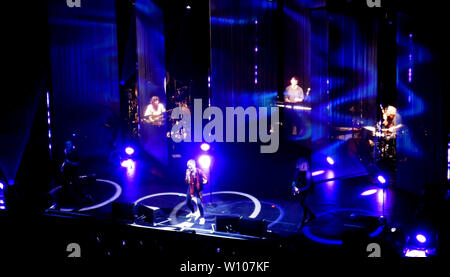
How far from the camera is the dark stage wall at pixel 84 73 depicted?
39.2 feet

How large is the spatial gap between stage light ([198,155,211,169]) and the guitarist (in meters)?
2.02

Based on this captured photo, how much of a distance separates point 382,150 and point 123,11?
1042 centimetres

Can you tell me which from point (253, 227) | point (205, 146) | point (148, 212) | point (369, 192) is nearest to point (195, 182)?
point (148, 212)

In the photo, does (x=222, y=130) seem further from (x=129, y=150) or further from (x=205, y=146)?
(x=129, y=150)

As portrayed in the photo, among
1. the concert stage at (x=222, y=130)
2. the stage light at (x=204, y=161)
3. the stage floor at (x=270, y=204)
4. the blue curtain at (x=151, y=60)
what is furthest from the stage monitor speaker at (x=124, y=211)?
the blue curtain at (x=151, y=60)

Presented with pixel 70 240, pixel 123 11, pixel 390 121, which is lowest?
pixel 70 240

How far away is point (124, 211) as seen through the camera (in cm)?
755

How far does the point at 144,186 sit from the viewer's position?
10.9 metres

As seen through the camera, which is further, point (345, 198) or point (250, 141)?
point (250, 141)

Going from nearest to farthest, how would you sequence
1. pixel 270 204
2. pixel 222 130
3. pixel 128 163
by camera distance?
pixel 270 204 < pixel 222 130 < pixel 128 163

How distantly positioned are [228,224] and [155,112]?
6.77 meters

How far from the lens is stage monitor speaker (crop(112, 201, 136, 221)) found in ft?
24.4

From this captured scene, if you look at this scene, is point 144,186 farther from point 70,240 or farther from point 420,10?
point 420,10
